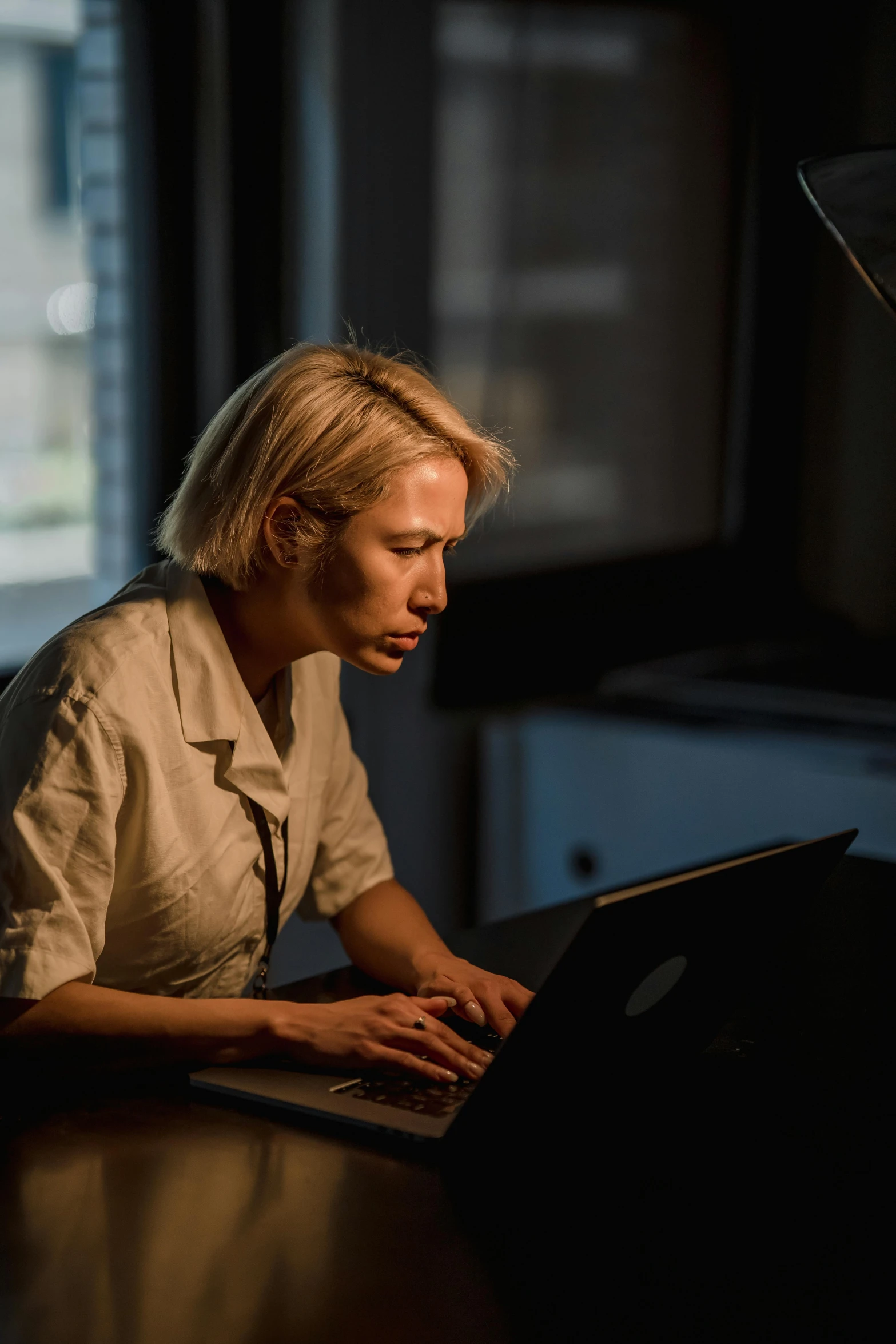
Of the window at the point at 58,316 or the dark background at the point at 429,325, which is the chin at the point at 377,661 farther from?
the dark background at the point at 429,325

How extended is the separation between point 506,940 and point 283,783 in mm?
304

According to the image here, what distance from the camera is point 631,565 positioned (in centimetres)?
333

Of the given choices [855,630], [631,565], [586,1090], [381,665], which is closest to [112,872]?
[381,665]

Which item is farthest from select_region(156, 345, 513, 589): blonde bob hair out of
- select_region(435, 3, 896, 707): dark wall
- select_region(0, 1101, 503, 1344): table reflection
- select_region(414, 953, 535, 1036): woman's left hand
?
select_region(435, 3, 896, 707): dark wall

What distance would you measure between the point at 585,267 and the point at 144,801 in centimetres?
221

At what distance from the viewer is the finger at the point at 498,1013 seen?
1.22 m

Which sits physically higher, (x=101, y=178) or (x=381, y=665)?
(x=101, y=178)

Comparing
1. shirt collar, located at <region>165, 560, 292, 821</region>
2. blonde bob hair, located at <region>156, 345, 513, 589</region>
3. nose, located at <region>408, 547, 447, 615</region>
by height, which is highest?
blonde bob hair, located at <region>156, 345, 513, 589</region>

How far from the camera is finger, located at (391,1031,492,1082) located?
1109 mm

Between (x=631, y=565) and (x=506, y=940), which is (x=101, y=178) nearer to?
(x=631, y=565)

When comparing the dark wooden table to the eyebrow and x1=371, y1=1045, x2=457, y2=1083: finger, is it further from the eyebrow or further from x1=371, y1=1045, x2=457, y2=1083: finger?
the eyebrow

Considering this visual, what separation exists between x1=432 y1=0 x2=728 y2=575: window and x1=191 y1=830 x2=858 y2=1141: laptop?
190 cm

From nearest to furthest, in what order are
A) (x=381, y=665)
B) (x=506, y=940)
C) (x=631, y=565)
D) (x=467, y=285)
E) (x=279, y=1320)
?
(x=279, y=1320) → (x=381, y=665) → (x=506, y=940) → (x=467, y=285) → (x=631, y=565)

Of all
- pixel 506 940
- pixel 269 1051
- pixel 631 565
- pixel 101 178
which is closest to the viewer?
pixel 269 1051
